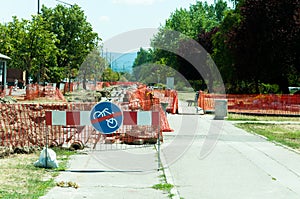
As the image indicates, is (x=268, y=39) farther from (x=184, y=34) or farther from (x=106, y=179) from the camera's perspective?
(x=184, y=34)

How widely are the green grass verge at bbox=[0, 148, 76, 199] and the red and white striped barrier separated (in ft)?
2.77

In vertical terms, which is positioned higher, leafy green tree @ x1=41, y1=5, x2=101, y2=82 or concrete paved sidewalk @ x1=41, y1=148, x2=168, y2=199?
leafy green tree @ x1=41, y1=5, x2=101, y2=82

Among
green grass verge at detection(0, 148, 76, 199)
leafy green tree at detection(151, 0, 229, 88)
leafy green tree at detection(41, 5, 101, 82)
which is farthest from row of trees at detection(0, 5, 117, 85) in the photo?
green grass verge at detection(0, 148, 76, 199)

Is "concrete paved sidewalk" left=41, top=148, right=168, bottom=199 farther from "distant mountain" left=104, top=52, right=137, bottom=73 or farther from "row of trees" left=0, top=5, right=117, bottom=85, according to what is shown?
"row of trees" left=0, top=5, right=117, bottom=85

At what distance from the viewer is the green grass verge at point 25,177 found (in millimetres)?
7633

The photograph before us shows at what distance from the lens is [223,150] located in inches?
518

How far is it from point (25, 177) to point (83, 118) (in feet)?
6.93

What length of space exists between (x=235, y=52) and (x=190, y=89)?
4089 cm

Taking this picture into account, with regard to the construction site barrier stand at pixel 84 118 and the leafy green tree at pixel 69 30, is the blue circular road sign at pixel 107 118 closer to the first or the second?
the construction site barrier stand at pixel 84 118

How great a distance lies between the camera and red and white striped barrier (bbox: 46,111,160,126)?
34.0 feet

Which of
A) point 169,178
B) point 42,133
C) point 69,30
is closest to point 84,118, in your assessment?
point 169,178

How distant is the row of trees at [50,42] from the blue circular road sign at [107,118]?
3294 cm

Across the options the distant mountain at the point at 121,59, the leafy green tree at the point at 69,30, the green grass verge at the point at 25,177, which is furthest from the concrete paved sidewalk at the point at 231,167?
the leafy green tree at the point at 69,30

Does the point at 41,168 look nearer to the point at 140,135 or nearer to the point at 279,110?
the point at 140,135
